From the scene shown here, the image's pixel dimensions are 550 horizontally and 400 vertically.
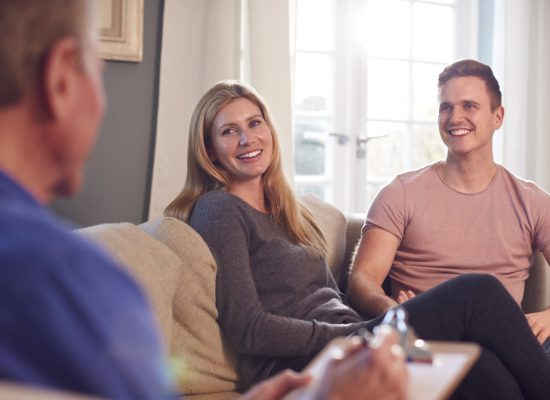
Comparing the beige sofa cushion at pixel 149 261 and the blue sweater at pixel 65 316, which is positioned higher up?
the blue sweater at pixel 65 316

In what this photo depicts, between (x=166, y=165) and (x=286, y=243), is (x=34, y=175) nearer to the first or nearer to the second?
(x=286, y=243)

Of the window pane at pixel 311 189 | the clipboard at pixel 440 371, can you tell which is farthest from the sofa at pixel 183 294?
the window pane at pixel 311 189

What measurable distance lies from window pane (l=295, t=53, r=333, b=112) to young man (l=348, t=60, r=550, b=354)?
1.02 meters

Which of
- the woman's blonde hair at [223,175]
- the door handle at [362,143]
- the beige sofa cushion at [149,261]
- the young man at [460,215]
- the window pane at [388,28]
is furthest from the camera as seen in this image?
the window pane at [388,28]

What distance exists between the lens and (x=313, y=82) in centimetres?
365

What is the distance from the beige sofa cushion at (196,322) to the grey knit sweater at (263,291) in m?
0.03

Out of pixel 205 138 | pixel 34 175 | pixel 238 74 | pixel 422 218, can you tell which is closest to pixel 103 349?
pixel 34 175

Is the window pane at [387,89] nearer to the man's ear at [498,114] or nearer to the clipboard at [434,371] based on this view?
the man's ear at [498,114]

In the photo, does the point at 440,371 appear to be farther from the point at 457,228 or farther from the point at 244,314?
the point at 457,228

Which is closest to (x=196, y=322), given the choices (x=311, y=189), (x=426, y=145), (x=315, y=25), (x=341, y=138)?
(x=311, y=189)

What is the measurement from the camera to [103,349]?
1.99ft

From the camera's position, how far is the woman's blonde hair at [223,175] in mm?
2326

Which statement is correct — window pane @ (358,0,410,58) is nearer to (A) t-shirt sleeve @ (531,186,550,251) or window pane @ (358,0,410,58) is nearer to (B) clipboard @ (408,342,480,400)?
(A) t-shirt sleeve @ (531,186,550,251)

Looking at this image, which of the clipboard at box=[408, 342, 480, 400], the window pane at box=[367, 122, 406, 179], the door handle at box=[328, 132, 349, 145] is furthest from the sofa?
the window pane at box=[367, 122, 406, 179]
